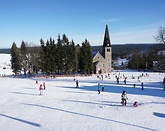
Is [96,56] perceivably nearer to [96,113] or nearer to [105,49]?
[105,49]

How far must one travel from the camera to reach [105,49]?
66.9 metres

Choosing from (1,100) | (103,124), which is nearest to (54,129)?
(103,124)

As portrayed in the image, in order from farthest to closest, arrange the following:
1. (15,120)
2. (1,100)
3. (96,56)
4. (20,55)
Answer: (96,56) → (20,55) → (1,100) → (15,120)

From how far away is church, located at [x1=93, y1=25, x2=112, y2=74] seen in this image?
62287 millimetres

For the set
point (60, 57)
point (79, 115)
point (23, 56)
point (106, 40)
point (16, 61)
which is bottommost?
point (79, 115)

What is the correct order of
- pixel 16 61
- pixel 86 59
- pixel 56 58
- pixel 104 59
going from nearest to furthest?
pixel 56 58 < pixel 86 59 < pixel 16 61 < pixel 104 59

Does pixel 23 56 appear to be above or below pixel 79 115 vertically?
above

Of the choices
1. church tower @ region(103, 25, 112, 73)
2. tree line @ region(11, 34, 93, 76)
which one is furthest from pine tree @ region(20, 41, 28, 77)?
church tower @ region(103, 25, 112, 73)

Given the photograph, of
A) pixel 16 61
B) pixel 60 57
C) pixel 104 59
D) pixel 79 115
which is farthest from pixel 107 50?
pixel 79 115

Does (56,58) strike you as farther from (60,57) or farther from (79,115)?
(79,115)

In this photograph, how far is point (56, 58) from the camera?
1984 inches

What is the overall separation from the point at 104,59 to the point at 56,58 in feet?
65.6

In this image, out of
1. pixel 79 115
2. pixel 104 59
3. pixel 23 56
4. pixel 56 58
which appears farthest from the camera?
pixel 104 59

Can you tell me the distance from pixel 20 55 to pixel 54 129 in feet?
150
